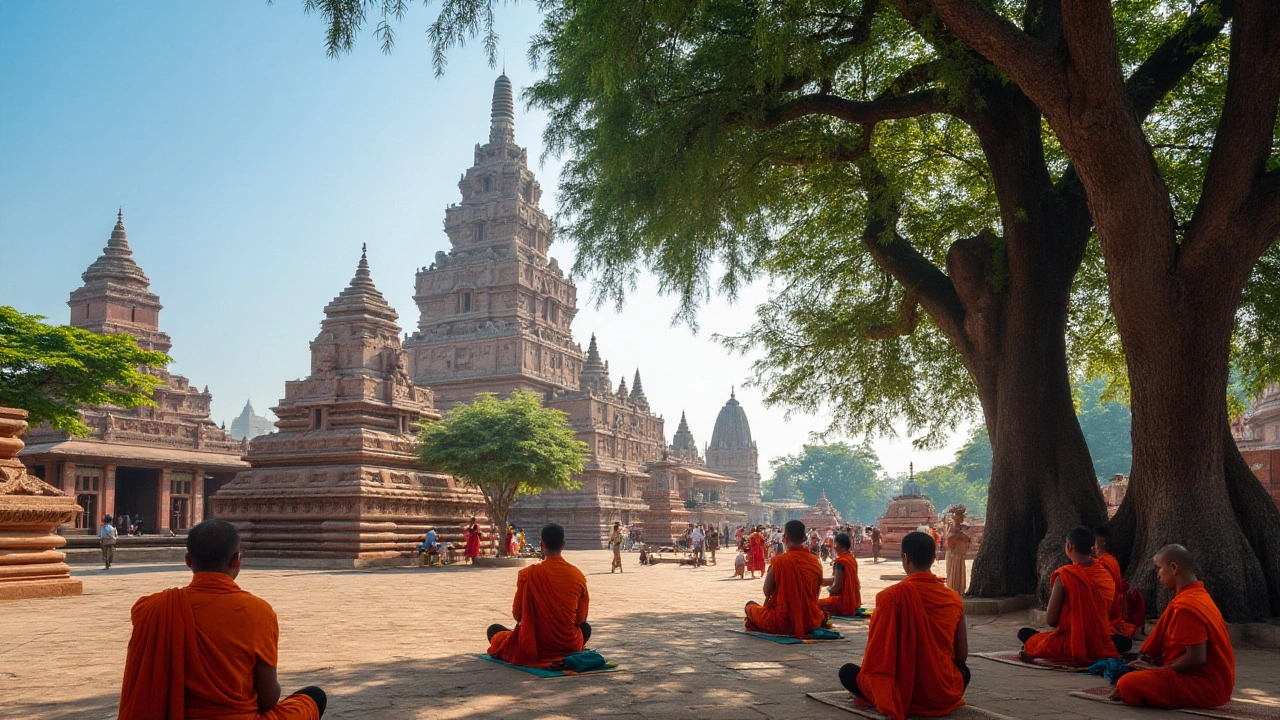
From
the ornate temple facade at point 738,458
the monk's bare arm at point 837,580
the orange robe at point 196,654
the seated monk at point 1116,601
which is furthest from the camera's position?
the ornate temple facade at point 738,458

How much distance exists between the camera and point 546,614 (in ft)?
27.9

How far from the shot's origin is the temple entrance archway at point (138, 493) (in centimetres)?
3966

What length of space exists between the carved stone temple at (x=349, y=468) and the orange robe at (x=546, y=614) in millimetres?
18468

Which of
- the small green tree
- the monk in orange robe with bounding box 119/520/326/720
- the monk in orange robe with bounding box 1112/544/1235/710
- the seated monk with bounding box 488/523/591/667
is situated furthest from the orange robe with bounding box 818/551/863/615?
the small green tree

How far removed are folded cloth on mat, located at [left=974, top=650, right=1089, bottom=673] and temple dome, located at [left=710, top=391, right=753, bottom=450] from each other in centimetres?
8789

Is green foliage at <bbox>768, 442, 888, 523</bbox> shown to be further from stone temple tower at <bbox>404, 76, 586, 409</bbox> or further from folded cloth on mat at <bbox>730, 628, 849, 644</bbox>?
folded cloth on mat at <bbox>730, 628, 849, 644</bbox>

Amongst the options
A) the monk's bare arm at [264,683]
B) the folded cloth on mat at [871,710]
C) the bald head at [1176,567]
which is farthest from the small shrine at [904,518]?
the monk's bare arm at [264,683]

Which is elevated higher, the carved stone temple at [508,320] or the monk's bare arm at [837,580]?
the carved stone temple at [508,320]

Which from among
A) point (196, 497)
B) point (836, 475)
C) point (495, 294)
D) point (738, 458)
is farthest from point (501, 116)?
point (836, 475)

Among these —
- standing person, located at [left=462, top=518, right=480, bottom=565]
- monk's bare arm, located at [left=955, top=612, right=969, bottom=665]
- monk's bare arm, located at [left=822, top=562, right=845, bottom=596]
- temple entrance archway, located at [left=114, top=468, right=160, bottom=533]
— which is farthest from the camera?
temple entrance archway, located at [left=114, top=468, right=160, bottom=533]

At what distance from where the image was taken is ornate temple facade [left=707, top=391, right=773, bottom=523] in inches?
3681

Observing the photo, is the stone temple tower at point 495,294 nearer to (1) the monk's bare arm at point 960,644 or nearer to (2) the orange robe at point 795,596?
(2) the orange robe at point 795,596

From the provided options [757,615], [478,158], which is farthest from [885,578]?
[478,158]

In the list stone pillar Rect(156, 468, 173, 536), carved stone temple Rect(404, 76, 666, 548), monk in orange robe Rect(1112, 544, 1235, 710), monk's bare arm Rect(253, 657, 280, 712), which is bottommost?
monk in orange robe Rect(1112, 544, 1235, 710)
